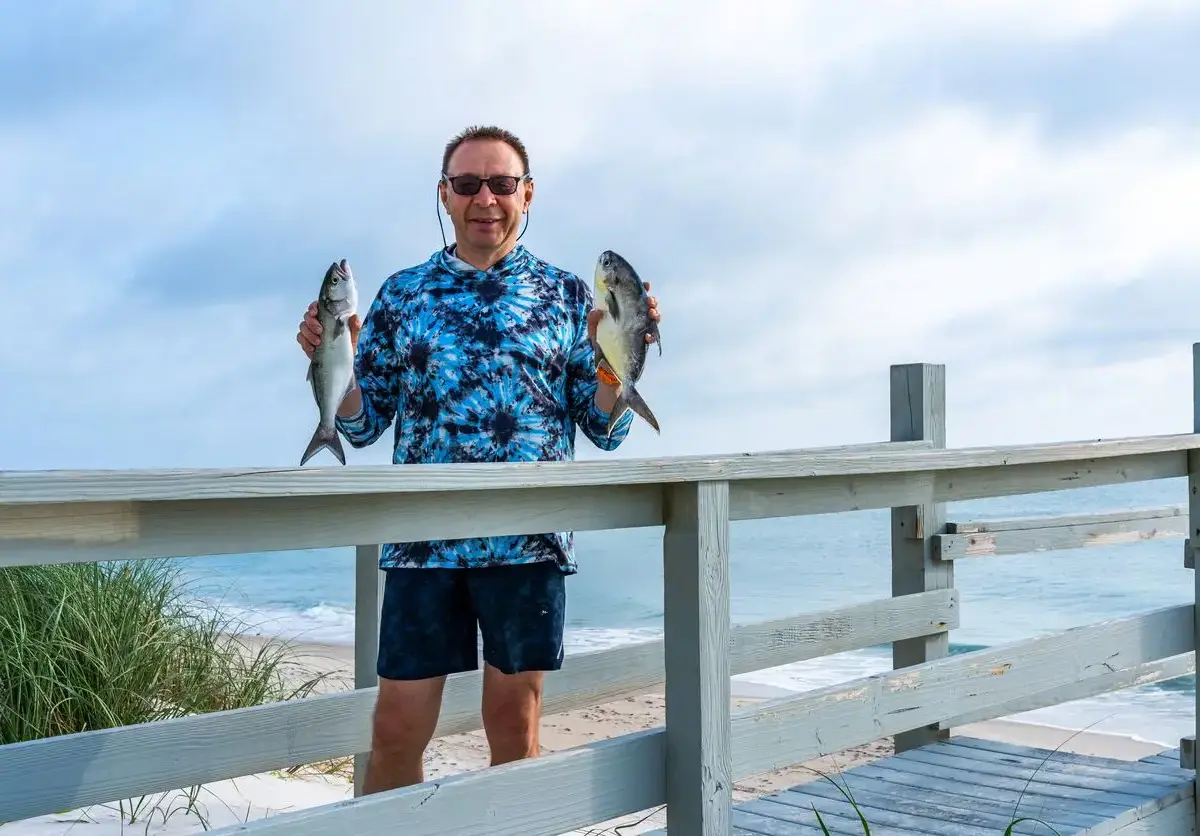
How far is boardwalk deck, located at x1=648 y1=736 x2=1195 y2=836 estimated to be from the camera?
3713 mm

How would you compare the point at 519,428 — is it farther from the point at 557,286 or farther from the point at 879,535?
the point at 879,535

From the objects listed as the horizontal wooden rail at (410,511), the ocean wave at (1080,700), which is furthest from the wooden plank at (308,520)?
the ocean wave at (1080,700)

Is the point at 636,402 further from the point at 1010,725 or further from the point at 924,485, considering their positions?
the point at 1010,725

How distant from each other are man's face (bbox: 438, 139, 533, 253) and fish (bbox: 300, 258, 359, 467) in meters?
0.59

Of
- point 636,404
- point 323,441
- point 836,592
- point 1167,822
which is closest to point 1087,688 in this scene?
point 1167,822

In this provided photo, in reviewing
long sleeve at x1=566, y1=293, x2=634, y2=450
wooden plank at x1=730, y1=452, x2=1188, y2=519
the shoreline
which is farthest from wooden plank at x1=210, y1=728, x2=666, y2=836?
the shoreline

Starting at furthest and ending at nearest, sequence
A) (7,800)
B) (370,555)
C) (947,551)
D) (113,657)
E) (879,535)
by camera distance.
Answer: (879,535) < (113,657) < (947,551) < (370,555) < (7,800)

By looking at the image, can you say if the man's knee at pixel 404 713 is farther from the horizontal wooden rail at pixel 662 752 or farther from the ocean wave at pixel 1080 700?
the ocean wave at pixel 1080 700

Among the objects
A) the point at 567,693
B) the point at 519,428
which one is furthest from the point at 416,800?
the point at 567,693

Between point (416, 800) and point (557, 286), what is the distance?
159cm

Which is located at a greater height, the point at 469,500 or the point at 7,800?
the point at 469,500

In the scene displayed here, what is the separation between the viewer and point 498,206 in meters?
3.25

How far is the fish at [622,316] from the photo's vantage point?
8.35 feet

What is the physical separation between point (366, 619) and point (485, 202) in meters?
1.67
